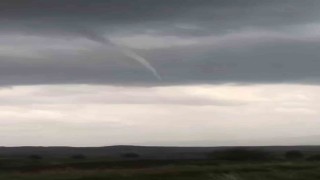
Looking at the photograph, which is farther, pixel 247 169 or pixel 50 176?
pixel 247 169

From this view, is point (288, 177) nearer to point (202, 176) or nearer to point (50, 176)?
point (202, 176)

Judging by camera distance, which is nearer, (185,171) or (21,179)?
(21,179)

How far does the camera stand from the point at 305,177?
175ft

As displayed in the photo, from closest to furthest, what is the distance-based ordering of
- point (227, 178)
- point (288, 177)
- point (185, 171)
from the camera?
point (227, 178)
point (288, 177)
point (185, 171)

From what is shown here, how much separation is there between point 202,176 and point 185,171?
347 centimetres

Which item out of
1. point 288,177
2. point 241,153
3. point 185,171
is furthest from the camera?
point 241,153

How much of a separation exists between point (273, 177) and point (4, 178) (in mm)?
17823

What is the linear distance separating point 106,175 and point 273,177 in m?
11.2

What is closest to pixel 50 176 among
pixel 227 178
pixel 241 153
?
pixel 227 178

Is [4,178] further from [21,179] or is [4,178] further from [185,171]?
[185,171]

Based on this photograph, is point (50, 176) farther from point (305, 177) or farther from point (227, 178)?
point (305, 177)

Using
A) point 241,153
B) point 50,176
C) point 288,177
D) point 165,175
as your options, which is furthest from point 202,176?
point 241,153

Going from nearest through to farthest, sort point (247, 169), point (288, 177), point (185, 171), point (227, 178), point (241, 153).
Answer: point (227, 178) < point (288, 177) < point (185, 171) < point (247, 169) < point (241, 153)

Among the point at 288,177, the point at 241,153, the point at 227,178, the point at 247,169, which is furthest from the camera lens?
the point at 241,153
